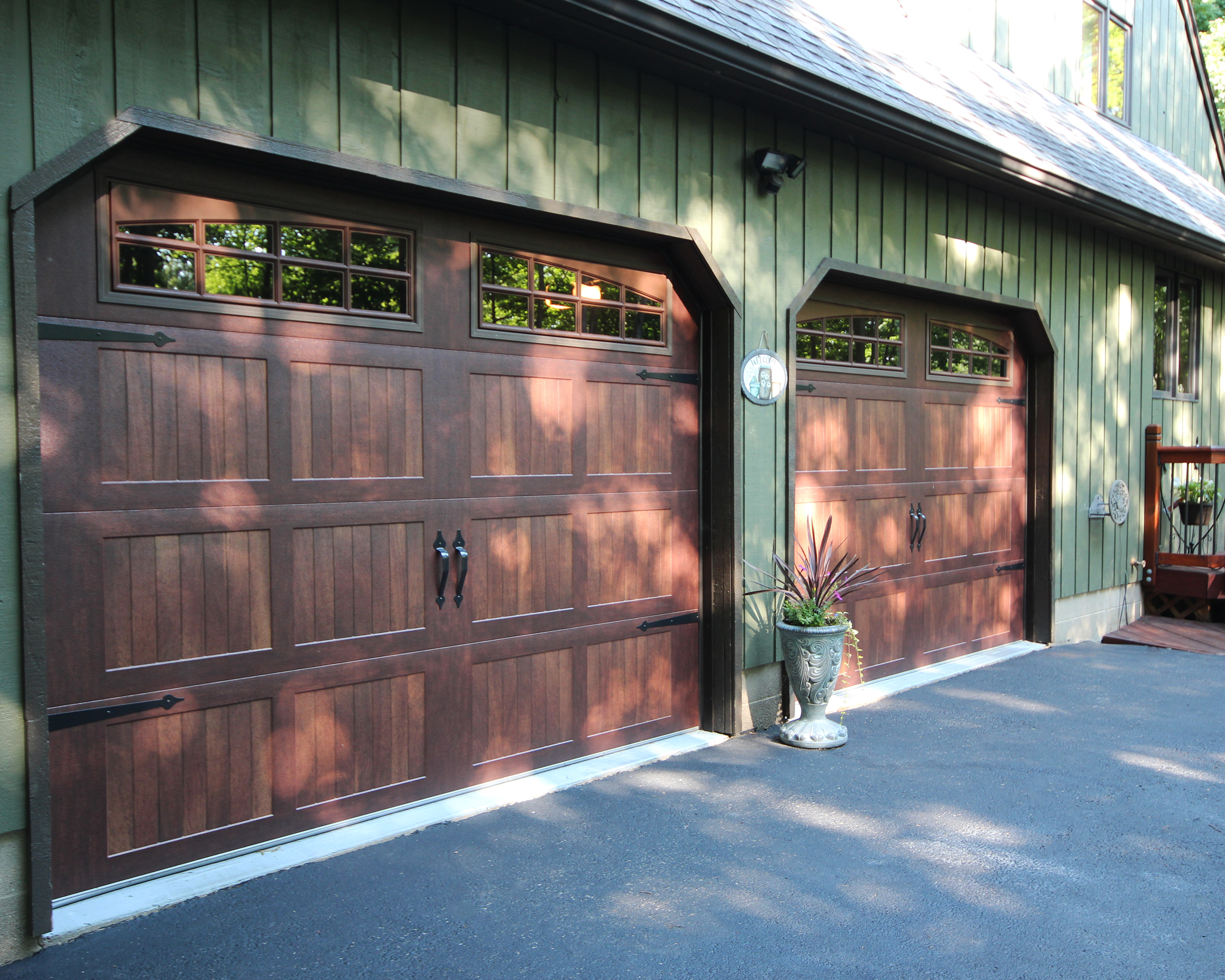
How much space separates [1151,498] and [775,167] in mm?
5023

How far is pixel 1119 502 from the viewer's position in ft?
23.0

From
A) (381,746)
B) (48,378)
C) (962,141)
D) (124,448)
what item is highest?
(962,141)

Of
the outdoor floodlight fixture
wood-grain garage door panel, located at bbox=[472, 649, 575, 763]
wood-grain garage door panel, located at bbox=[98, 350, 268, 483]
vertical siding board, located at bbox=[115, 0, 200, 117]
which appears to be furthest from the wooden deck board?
vertical siding board, located at bbox=[115, 0, 200, 117]

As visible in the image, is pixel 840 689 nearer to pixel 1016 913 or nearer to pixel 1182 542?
pixel 1016 913

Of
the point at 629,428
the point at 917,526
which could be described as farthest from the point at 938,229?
the point at 629,428

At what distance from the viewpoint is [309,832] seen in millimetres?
3129

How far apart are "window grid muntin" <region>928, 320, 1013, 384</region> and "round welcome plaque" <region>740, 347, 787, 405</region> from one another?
1.64m

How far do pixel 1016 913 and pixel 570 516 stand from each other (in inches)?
83.7

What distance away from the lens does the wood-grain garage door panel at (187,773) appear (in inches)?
107

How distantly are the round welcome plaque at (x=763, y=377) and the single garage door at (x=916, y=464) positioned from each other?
14.9 inches

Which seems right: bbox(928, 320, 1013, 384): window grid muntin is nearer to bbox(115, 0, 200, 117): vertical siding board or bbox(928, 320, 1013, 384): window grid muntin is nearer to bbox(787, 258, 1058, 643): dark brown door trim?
bbox(787, 258, 1058, 643): dark brown door trim

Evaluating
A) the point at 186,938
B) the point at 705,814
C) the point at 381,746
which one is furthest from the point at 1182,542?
the point at 186,938

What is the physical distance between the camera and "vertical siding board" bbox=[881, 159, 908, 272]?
5.06 meters

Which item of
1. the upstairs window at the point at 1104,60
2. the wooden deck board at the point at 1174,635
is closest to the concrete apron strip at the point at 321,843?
the wooden deck board at the point at 1174,635
